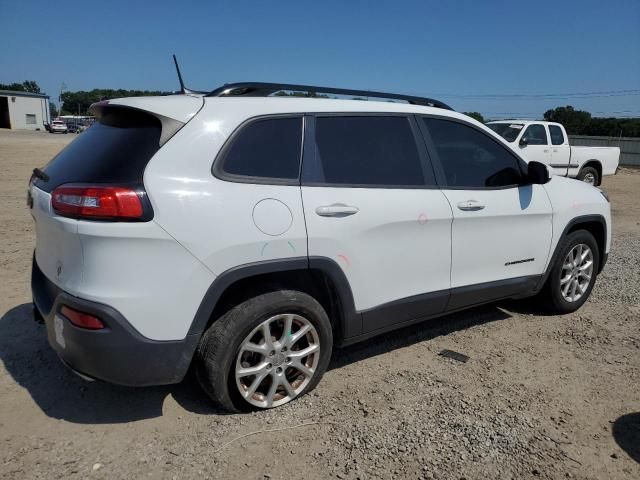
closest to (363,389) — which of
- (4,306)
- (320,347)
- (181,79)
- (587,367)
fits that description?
(320,347)

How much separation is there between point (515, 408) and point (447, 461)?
0.71m

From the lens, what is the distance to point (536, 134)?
13.8 metres

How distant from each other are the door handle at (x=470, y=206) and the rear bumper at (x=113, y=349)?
1962mm

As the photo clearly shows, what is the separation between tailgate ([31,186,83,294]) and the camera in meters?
2.38

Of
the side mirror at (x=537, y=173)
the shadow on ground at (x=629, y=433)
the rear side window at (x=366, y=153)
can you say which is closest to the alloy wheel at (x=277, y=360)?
the rear side window at (x=366, y=153)

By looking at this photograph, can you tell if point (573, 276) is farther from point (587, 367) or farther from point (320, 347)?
point (320, 347)

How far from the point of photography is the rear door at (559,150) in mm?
14023

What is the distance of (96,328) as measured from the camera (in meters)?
2.36

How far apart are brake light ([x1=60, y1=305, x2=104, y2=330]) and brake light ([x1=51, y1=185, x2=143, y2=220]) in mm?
454

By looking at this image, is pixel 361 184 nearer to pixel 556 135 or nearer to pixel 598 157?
pixel 556 135

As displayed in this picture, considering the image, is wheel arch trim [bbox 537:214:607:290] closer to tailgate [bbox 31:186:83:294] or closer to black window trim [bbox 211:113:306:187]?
black window trim [bbox 211:113:306:187]

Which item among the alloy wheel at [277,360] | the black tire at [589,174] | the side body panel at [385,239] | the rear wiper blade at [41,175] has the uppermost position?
the rear wiper blade at [41,175]

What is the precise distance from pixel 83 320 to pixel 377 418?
1.65m

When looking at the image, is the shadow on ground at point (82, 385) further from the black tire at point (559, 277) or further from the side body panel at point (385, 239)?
the black tire at point (559, 277)
